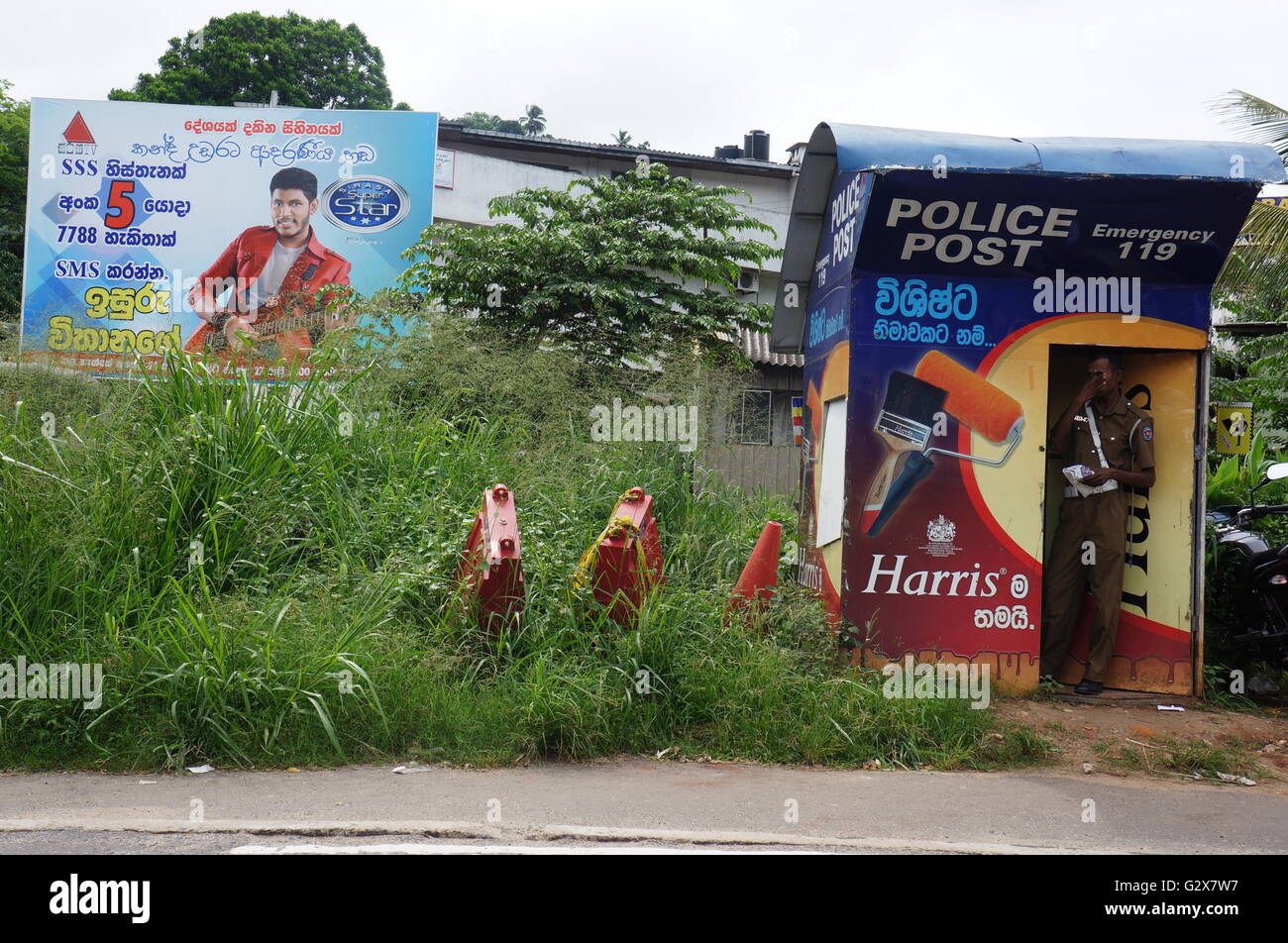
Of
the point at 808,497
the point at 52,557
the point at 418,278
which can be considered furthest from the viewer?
the point at 418,278

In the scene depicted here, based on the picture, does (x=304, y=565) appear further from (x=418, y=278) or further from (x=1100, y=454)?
(x=418, y=278)

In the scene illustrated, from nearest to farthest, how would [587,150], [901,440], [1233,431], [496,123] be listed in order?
[901,440]
[1233,431]
[587,150]
[496,123]

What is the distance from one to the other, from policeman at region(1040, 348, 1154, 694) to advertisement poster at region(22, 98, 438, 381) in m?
17.1

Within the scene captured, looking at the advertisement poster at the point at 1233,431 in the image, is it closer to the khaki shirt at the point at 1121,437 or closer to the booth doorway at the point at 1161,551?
the booth doorway at the point at 1161,551

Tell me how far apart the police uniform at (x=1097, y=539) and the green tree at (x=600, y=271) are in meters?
7.34

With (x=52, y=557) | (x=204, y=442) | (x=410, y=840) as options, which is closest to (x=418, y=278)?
(x=204, y=442)

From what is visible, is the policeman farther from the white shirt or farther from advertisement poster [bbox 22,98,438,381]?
the white shirt

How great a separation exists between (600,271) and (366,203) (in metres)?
9.31

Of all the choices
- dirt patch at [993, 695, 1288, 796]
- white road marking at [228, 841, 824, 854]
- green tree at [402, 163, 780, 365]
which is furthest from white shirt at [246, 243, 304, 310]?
white road marking at [228, 841, 824, 854]

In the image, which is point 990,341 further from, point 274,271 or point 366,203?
point 274,271

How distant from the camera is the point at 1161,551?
24.2 ft

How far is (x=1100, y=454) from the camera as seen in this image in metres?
7.27

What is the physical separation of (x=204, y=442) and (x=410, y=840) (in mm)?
3680

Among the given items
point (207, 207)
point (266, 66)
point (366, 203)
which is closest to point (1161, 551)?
point (366, 203)
